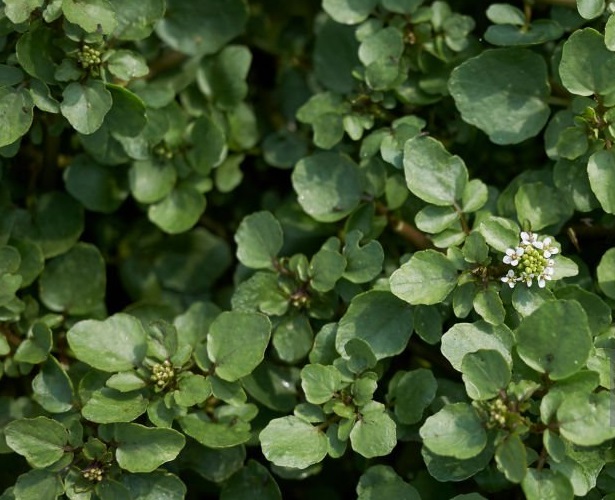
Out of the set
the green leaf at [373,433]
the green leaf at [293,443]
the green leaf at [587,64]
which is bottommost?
the green leaf at [373,433]

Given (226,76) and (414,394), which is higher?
(226,76)

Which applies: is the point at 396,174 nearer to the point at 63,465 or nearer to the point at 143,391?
the point at 143,391

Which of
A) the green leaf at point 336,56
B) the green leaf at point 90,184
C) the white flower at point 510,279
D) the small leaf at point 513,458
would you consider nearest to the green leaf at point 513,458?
the small leaf at point 513,458

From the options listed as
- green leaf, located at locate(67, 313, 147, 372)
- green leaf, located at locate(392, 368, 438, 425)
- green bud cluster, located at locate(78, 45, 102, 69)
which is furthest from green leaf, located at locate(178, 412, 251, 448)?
green bud cluster, located at locate(78, 45, 102, 69)

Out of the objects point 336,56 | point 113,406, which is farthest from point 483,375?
point 336,56

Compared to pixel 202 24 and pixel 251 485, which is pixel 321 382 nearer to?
pixel 251 485

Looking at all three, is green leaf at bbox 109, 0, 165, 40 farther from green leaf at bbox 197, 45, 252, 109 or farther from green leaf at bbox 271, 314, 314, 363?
green leaf at bbox 271, 314, 314, 363

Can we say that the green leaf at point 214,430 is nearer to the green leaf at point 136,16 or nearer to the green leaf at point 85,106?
the green leaf at point 85,106
